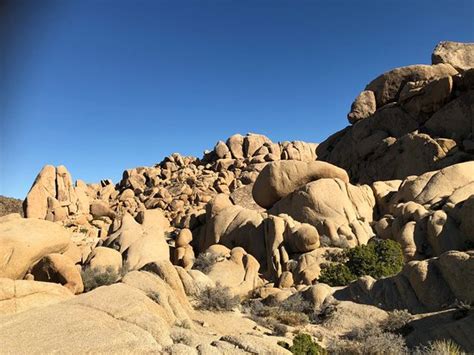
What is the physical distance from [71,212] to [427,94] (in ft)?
160

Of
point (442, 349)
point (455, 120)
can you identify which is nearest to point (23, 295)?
point (442, 349)

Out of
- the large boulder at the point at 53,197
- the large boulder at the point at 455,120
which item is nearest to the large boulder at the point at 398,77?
the large boulder at the point at 455,120

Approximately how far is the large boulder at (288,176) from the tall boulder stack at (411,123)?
12.3 metres

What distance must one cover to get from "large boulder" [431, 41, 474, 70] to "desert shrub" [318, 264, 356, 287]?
49.5m

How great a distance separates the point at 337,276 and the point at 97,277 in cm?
1406

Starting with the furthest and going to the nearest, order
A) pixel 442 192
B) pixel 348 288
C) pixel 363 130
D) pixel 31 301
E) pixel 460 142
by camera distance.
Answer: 1. pixel 363 130
2. pixel 460 142
3. pixel 442 192
4. pixel 348 288
5. pixel 31 301

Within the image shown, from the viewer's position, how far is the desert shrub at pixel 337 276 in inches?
907

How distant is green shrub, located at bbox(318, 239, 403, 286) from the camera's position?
23359mm

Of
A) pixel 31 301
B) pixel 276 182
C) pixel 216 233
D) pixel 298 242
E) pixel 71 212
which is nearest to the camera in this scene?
pixel 31 301

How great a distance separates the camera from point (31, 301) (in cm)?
1266

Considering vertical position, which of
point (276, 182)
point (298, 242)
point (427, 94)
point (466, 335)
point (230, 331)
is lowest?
point (466, 335)

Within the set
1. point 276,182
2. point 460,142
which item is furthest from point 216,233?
point 460,142

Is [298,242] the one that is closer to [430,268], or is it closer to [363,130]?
[430,268]

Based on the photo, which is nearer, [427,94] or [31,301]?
[31,301]
